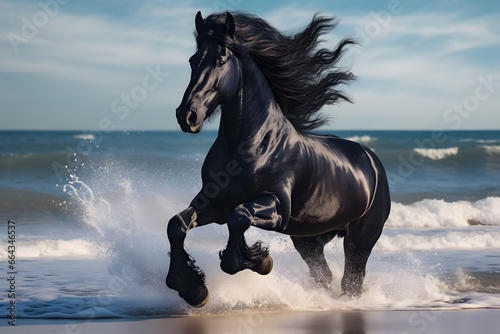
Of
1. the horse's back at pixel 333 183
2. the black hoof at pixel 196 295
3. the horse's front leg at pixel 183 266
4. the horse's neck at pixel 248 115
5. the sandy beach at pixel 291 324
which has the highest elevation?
the horse's neck at pixel 248 115

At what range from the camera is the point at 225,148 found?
4.87m

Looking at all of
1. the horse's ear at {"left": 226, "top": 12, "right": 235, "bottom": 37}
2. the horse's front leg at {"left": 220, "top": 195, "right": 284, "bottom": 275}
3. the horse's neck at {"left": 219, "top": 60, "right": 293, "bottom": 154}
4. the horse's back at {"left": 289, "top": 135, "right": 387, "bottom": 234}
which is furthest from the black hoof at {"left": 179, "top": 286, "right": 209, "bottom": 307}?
the horse's ear at {"left": 226, "top": 12, "right": 235, "bottom": 37}

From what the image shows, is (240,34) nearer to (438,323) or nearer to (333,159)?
(333,159)

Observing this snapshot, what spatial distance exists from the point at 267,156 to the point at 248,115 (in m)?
0.32

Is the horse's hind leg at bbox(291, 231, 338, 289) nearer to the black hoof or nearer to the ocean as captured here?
the ocean

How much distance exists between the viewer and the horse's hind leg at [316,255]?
602 cm

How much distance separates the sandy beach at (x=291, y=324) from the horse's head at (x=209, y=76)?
144 centimetres

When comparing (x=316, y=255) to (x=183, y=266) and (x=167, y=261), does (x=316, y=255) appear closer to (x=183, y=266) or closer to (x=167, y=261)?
(x=167, y=261)

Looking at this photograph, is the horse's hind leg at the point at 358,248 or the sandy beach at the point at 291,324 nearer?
the sandy beach at the point at 291,324

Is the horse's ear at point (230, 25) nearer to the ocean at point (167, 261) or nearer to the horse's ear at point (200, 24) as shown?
the horse's ear at point (200, 24)

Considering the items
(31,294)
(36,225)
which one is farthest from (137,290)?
(36,225)

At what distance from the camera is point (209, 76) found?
4469mm

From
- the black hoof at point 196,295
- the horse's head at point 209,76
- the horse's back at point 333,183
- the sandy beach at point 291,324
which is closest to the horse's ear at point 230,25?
the horse's head at point 209,76

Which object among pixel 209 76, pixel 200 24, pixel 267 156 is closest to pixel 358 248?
pixel 267 156
